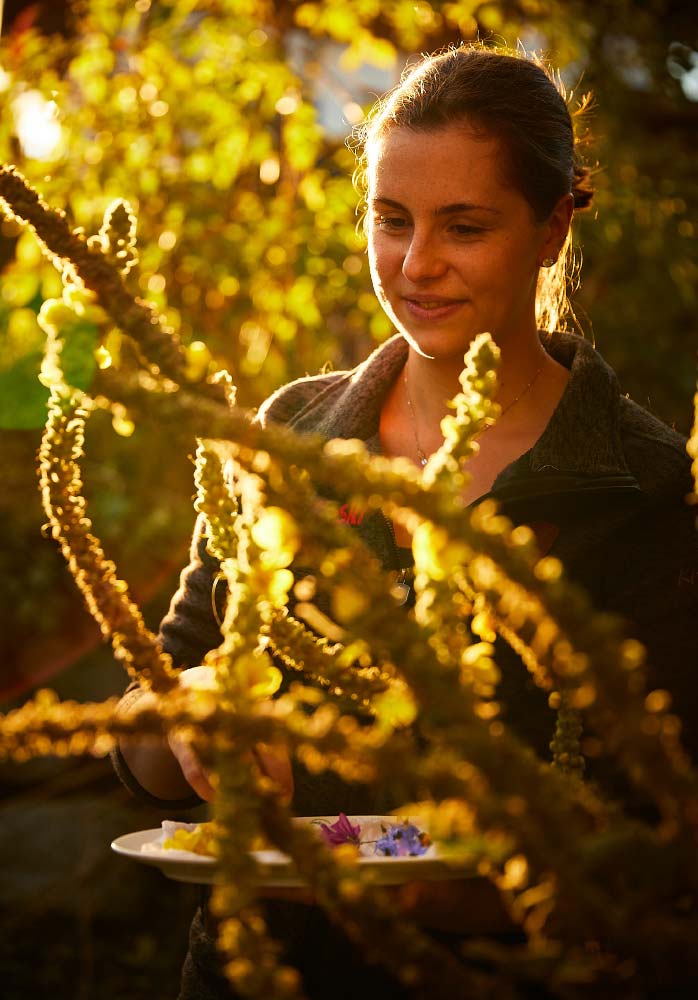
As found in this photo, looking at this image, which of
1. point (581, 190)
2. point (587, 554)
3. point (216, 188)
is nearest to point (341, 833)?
point (587, 554)

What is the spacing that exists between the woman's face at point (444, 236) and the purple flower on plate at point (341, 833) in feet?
2.11

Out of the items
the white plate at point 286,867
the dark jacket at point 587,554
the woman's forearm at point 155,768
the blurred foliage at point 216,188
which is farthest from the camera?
the blurred foliage at point 216,188

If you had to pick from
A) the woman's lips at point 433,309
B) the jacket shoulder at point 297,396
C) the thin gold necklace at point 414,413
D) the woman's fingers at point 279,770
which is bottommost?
the woman's fingers at point 279,770

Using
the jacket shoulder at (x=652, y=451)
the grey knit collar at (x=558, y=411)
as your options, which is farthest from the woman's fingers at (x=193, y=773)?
the jacket shoulder at (x=652, y=451)

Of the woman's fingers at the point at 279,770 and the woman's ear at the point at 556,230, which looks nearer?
the woman's fingers at the point at 279,770

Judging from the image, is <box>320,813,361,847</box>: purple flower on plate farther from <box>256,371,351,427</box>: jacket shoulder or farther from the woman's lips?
<box>256,371,351,427</box>: jacket shoulder

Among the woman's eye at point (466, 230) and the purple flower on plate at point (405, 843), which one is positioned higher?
the woman's eye at point (466, 230)

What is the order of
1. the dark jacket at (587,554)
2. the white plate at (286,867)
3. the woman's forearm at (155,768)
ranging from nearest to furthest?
the white plate at (286,867) → the woman's forearm at (155,768) → the dark jacket at (587,554)

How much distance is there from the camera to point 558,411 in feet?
5.03

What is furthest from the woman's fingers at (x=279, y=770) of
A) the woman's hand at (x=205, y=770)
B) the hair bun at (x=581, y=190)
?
the hair bun at (x=581, y=190)

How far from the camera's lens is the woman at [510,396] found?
1396 millimetres

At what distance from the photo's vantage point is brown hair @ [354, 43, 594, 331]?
1.49 m

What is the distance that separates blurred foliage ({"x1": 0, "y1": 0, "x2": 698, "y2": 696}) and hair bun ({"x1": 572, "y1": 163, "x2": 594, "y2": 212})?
65.4 inches

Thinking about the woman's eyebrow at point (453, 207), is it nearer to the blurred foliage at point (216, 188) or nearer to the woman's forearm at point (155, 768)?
→ the woman's forearm at point (155, 768)
